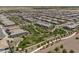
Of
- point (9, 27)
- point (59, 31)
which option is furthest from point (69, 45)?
point (9, 27)

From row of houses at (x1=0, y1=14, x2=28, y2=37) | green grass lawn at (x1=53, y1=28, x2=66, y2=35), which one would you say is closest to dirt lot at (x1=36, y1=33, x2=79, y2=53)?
green grass lawn at (x1=53, y1=28, x2=66, y2=35)

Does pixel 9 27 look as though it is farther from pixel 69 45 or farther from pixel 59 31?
pixel 69 45

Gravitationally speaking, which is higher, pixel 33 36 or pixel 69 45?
pixel 33 36

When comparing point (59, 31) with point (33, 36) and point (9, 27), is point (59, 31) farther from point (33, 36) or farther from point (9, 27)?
point (9, 27)

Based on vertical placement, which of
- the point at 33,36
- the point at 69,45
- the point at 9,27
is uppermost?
the point at 9,27

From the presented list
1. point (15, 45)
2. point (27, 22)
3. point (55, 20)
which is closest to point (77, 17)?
point (55, 20)

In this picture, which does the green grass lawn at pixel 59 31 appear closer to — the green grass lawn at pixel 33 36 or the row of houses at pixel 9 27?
the green grass lawn at pixel 33 36

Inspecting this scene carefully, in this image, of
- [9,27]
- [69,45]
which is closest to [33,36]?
[9,27]

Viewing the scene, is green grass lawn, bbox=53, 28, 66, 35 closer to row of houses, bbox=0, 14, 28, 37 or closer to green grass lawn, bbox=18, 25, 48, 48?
green grass lawn, bbox=18, 25, 48, 48

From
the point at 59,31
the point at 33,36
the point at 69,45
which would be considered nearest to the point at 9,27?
the point at 33,36

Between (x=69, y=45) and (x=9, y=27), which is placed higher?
(x=9, y=27)
